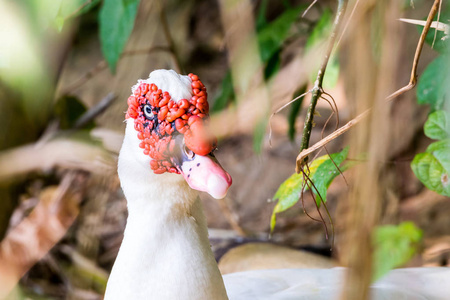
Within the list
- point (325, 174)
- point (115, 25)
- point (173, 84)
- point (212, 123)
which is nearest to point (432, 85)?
point (325, 174)

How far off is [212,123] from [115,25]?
28.8 inches

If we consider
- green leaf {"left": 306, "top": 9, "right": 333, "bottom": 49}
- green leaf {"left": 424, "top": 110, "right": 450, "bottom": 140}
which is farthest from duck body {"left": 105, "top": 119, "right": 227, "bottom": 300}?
green leaf {"left": 306, "top": 9, "right": 333, "bottom": 49}

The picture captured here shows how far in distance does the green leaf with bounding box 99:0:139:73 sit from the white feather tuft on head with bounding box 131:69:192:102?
0.77m

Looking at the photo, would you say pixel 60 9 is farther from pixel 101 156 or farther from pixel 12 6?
pixel 101 156

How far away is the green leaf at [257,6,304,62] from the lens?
2031 mm

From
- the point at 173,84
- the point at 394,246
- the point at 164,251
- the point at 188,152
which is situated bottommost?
the point at 394,246

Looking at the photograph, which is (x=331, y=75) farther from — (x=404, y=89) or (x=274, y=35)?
(x=404, y=89)

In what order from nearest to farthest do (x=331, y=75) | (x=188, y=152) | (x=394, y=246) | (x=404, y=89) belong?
(x=404, y=89)
(x=188, y=152)
(x=394, y=246)
(x=331, y=75)

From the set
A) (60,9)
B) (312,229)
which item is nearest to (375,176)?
(60,9)

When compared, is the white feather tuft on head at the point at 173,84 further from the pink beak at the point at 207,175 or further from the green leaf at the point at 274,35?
the green leaf at the point at 274,35

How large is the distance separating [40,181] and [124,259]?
1.52m

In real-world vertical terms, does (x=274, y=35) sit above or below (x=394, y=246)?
above

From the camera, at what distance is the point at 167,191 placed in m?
1.18

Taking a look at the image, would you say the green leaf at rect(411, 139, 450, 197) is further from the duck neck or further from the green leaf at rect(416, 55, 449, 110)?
the duck neck
